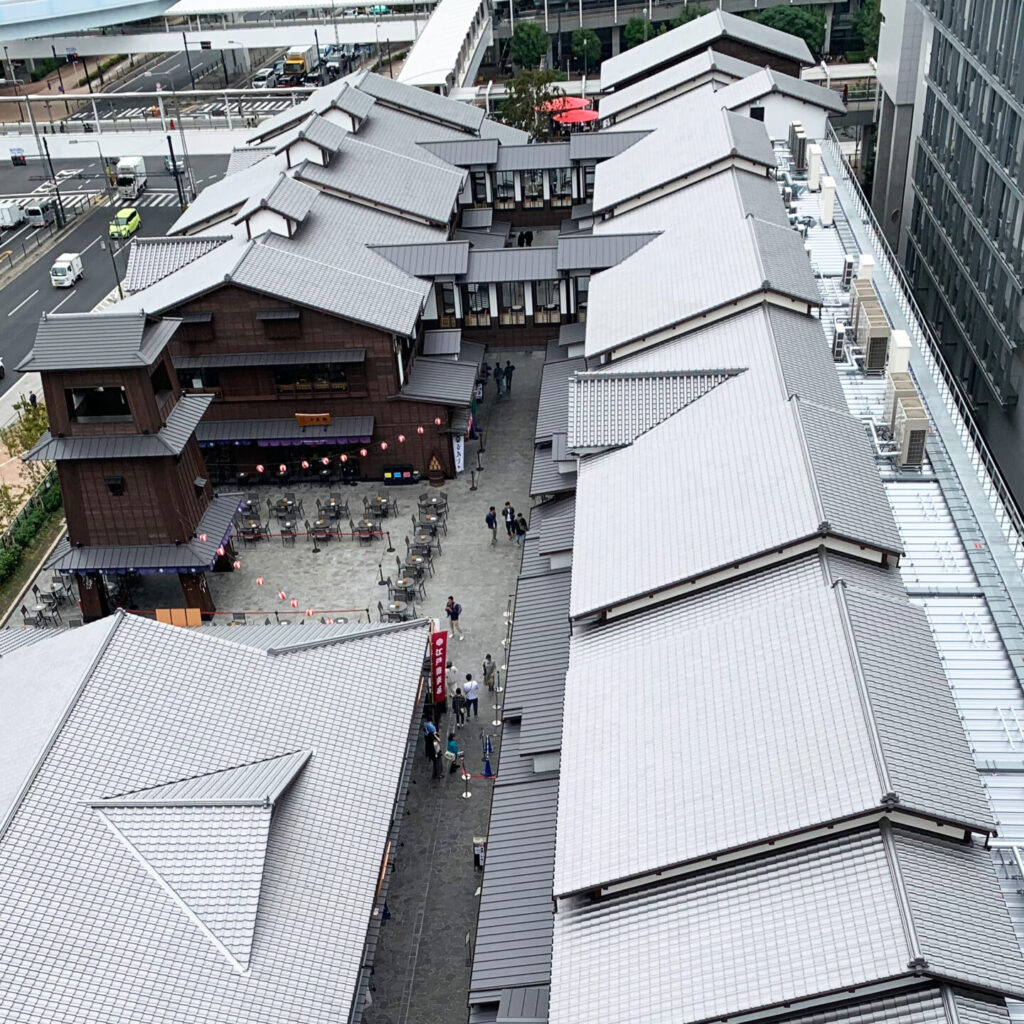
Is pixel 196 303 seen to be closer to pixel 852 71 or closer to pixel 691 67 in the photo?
pixel 691 67

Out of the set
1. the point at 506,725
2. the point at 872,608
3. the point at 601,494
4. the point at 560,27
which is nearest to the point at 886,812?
the point at 872,608

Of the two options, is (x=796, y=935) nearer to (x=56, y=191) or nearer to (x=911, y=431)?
(x=911, y=431)

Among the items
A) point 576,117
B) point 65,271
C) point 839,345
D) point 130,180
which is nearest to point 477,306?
point 839,345

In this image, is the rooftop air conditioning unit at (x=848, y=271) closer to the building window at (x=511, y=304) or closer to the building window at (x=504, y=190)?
the building window at (x=511, y=304)

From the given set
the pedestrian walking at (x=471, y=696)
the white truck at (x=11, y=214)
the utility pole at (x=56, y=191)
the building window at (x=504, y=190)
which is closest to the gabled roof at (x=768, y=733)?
the pedestrian walking at (x=471, y=696)

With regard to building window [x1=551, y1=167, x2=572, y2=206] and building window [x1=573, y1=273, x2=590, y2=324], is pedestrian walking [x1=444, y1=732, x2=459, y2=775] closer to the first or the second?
building window [x1=573, y1=273, x2=590, y2=324]
